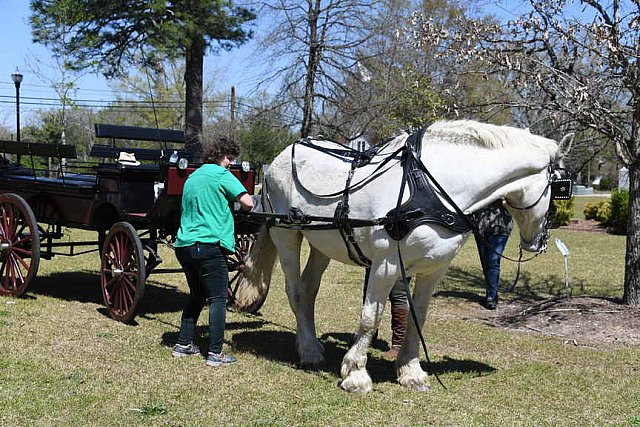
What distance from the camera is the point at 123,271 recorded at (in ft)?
24.2

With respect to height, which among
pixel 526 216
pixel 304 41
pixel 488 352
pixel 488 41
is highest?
pixel 304 41

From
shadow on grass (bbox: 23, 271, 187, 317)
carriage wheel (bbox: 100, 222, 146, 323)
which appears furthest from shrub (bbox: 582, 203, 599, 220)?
carriage wheel (bbox: 100, 222, 146, 323)

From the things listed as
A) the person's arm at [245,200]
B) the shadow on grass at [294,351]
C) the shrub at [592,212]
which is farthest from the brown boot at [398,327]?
the shrub at [592,212]

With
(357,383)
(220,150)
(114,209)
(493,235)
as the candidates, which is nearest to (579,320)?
(493,235)

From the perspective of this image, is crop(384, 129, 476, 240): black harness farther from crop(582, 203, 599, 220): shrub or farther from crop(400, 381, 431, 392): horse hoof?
crop(582, 203, 599, 220): shrub

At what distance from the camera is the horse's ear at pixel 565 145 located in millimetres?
5819

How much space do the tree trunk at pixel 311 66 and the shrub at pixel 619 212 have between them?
1087 cm

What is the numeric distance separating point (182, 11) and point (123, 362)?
11789mm

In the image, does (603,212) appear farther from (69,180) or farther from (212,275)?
(212,275)

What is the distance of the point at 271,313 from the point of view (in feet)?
28.1

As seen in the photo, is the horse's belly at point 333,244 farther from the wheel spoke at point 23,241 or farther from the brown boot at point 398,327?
the wheel spoke at point 23,241

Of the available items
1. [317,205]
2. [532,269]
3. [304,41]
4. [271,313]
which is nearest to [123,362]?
[317,205]

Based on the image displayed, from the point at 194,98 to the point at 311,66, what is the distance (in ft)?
13.5

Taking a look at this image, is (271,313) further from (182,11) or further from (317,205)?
(182,11)
